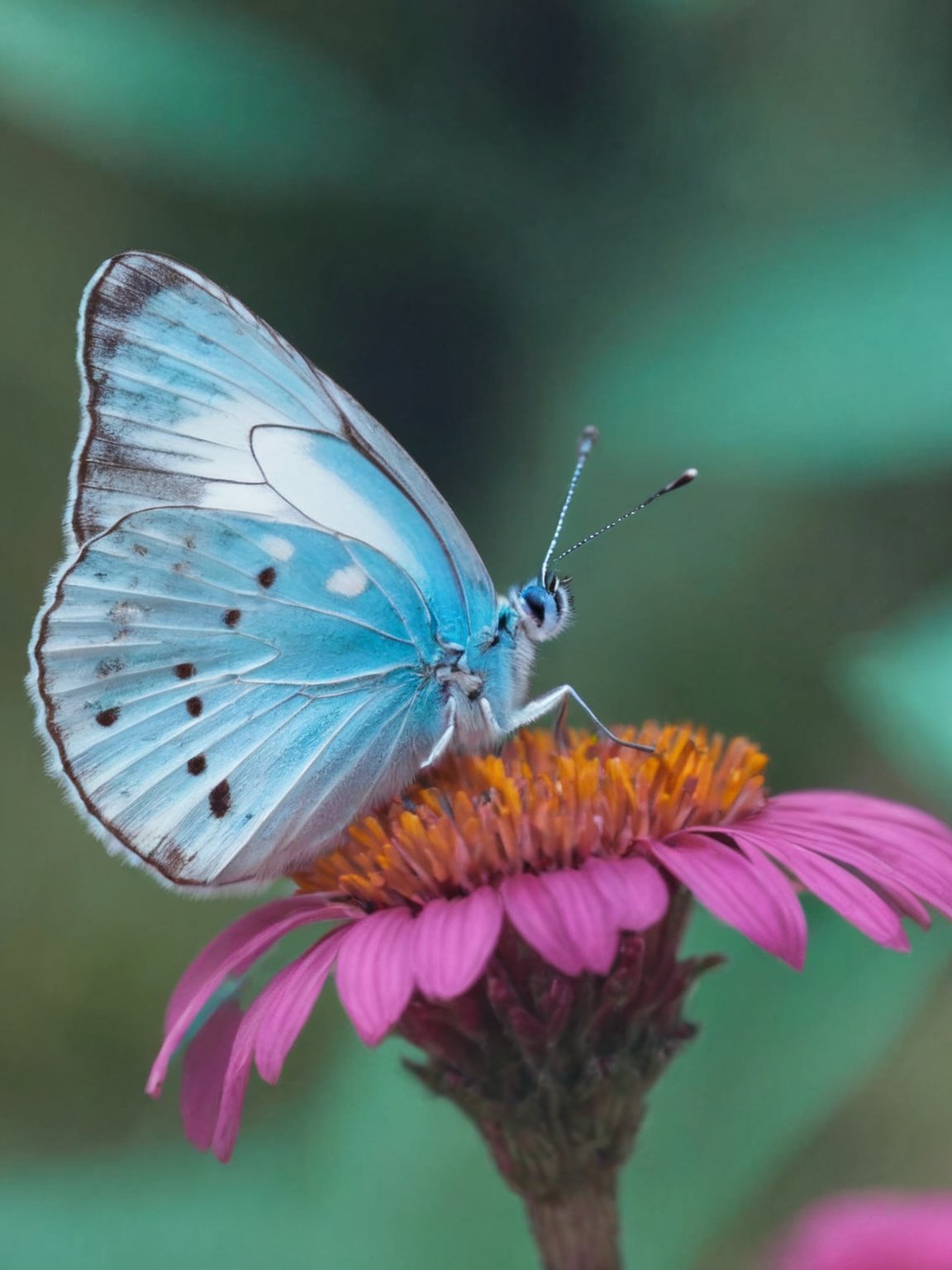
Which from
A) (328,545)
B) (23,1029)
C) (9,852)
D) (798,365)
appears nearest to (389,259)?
(798,365)

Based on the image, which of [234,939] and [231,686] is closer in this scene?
[234,939]

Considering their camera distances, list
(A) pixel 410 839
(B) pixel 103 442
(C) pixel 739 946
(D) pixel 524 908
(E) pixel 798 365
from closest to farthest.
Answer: (D) pixel 524 908, (A) pixel 410 839, (B) pixel 103 442, (C) pixel 739 946, (E) pixel 798 365

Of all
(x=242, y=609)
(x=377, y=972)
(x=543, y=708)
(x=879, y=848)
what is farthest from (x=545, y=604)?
(x=377, y=972)

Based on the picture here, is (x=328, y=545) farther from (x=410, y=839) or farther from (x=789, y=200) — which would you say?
(x=789, y=200)

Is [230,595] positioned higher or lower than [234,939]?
higher

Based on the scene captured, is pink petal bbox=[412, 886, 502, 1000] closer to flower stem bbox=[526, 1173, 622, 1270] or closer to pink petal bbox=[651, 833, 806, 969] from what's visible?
pink petal bbox=[651, 833, 806, 969]

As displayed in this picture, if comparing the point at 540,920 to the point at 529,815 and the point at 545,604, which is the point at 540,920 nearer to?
the point at 529,815

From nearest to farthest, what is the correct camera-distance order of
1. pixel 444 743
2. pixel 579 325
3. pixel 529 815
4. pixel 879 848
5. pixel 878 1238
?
pixel 878 1238
pixel 529 815
pixel 879 848
pixel 444 743
pixel 579 325
